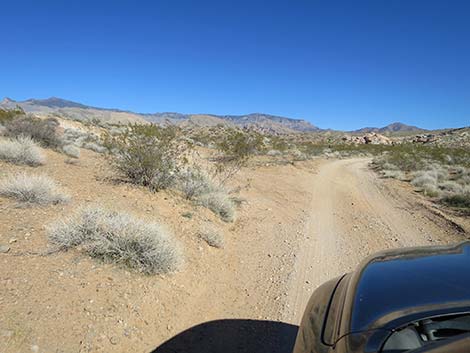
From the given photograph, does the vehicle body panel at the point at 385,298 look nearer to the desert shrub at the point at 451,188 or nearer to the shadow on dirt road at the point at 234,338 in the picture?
the shadow on dirt road at the point at 234,338

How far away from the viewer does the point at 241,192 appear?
38.1 ft

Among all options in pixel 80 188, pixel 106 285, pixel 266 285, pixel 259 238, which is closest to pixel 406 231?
pixel 259 238

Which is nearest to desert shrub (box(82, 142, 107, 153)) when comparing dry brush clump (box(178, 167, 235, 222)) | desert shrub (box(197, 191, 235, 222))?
dry brush clump (box(178, 167, 235, 222))

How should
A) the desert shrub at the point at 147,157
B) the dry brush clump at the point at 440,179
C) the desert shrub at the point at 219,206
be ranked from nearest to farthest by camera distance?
the desert shrub at the point at 219,206, the desert shrub at the point at 147,157, the dry brush clump at the point at 440,179

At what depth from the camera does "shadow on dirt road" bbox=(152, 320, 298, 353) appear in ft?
12.3

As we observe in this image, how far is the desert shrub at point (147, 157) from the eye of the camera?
336 inches

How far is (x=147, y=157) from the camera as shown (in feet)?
27.7

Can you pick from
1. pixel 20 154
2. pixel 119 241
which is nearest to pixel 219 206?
pixel 119 241

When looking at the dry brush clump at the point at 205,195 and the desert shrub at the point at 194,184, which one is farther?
the desert shrub at the point at 194,184

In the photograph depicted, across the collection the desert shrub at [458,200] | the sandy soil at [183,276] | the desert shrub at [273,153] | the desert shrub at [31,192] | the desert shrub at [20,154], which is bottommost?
the sandy soil at [183,276]

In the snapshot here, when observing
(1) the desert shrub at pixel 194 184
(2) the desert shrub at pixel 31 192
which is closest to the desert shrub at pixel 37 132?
(1) the desert shrub at pixel 194 184

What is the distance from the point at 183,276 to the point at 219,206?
3477mm

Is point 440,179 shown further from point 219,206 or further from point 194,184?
point 194,184

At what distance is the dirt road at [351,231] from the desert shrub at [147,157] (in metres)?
3.99
